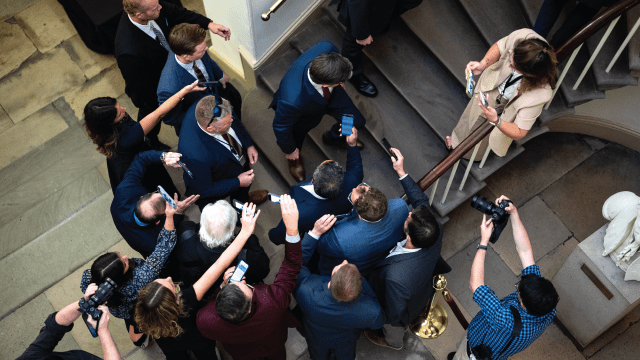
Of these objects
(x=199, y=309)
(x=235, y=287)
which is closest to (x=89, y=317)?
(x=199, y=309)

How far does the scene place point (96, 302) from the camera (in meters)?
3.20

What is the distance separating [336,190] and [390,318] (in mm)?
1012

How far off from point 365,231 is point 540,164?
260 cm

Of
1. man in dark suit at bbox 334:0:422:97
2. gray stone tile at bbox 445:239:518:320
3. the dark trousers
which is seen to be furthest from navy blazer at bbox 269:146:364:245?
the dark trousers

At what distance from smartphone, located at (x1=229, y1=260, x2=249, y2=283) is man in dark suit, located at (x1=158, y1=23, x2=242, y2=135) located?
1532 mm

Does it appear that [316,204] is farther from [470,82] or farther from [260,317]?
[470,82]

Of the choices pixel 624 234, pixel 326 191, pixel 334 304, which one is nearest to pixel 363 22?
pixel 326 191

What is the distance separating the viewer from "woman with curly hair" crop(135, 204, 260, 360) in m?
3.13

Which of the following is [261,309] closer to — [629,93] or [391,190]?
[391,190]

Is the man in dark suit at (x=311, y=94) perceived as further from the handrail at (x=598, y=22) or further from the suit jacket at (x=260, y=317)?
the handrail at (x=598, y=22)

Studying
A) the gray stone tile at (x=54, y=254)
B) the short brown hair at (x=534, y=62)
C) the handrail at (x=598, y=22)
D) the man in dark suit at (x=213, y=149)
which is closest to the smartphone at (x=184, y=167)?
the man in dark suit at (x=213, y=149)

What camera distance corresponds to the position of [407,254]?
350cm

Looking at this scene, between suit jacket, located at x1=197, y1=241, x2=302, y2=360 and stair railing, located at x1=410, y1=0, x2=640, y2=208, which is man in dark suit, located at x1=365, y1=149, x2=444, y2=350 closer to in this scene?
stair railing, located at x1=410, y1=0, x2=640, y2=208

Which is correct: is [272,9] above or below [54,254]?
above
